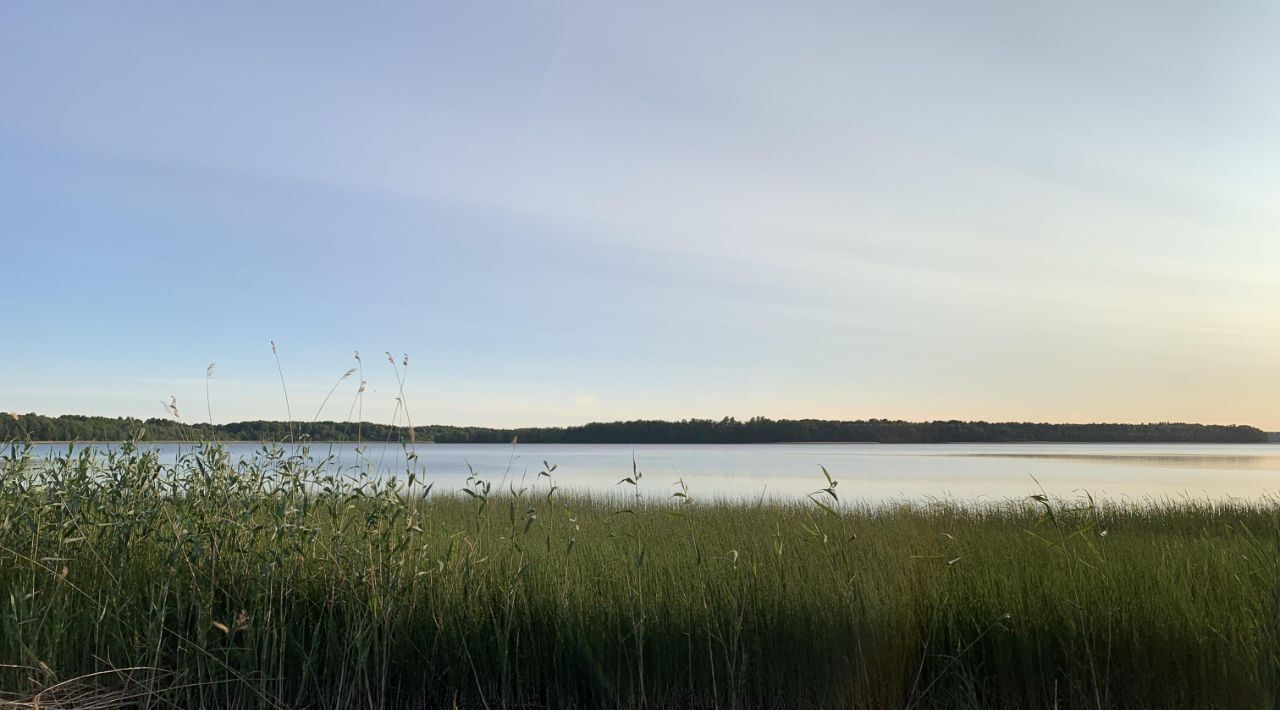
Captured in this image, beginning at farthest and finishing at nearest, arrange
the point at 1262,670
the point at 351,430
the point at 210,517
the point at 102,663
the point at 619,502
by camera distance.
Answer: the point at 619,502, the point at 351,430, the point at 210,517, the point at 102,663, the point at 1262,670

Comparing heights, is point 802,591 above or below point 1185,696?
above

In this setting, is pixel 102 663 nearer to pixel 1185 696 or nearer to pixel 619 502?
pixel 1185 696

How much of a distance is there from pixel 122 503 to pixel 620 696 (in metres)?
3.77

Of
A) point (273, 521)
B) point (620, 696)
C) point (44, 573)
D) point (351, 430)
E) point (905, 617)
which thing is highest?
point (351, 430)

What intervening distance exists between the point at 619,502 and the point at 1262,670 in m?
11.5

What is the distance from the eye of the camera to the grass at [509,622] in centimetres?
466

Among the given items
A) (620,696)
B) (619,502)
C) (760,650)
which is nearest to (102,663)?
(620,696)

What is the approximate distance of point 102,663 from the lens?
4910 millimetres

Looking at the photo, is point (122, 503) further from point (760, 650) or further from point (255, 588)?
point (760, 650)

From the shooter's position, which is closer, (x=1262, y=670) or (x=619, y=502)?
(x=1262, y=670)

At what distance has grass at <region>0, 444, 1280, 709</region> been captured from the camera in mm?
4664

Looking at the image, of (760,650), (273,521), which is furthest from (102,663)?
(760,650)

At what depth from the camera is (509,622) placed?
4.82m

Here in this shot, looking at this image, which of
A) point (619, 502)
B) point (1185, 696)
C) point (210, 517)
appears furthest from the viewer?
point (619, 502)
